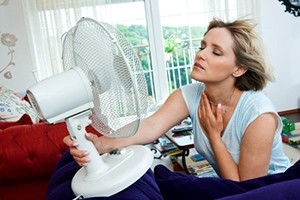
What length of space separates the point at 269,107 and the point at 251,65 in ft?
0.50

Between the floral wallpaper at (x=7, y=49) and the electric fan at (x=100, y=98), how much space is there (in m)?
2.83

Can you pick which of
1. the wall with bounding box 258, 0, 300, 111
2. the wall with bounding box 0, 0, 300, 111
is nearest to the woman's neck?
the wall with bounding box 0, 0, 300, 111

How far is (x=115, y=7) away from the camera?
3.40 metres

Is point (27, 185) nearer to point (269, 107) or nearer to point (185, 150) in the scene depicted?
point (185, 150)

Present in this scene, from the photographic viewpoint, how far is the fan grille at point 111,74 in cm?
66

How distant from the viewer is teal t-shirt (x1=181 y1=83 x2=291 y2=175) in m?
1.03

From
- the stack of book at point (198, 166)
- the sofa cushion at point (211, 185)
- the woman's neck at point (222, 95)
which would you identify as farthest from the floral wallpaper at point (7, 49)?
the sofa cushion at point (211, 185)

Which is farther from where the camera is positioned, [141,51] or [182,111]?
[141,51]

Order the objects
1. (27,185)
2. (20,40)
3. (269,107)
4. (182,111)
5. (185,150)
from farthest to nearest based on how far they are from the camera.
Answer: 1. (20,40)
2. (185,150)
3. (27,185)
4. (182,111)
5. (269,107)

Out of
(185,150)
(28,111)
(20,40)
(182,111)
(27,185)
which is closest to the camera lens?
(182,111)

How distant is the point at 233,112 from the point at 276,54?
298 centimetres

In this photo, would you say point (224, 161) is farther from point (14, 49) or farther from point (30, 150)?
point (14, 49)

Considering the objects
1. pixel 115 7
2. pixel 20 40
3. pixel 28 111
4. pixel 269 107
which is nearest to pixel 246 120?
pixel 269 107

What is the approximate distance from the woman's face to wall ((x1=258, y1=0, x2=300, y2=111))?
281 cm
